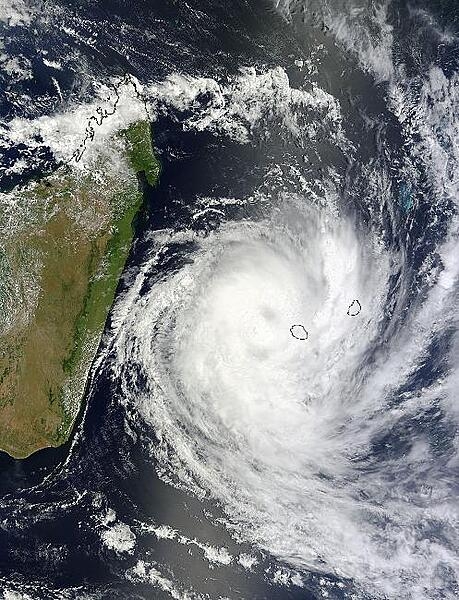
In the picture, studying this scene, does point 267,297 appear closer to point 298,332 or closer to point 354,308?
point 298,332

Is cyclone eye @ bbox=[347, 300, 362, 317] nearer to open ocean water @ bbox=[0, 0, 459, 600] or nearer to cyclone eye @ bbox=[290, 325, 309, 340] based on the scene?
open ocean water @ bbox=[0, 0, 459, 600]

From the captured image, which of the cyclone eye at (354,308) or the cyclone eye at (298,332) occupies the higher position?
the cyclone eye at (354,308)

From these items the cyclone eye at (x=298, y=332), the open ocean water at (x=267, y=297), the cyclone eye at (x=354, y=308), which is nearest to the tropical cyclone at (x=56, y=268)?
the open ocean water at (x=267, y=297)

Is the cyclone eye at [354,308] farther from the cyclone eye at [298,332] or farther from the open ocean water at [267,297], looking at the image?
the cyclone eye at [298,332]

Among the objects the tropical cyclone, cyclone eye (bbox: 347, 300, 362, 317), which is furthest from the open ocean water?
the tropical cyclone

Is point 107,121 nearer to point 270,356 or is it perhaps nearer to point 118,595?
point 270,356
